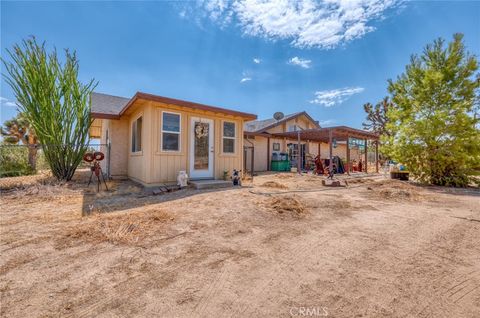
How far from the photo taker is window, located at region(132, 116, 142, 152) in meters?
7.33

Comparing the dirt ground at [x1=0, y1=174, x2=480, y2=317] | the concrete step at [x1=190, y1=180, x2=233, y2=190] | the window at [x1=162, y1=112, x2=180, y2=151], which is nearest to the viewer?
the dirt ground at [x1=0, y1=174, x2=480, y2=317]

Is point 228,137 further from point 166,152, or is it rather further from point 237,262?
point 237,262

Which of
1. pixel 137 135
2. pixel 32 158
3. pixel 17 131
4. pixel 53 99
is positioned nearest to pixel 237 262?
pixel 137 135

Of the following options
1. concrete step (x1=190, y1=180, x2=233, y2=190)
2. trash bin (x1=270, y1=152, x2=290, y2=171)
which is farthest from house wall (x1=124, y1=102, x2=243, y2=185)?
trash bin (x1=270, y1=152, x2=290, y2=171)

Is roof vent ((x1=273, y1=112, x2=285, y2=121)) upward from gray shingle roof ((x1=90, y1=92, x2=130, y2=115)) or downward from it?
upward

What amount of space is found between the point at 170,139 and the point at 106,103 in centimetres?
583

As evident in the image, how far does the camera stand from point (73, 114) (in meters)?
7.49

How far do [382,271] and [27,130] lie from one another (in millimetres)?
22405

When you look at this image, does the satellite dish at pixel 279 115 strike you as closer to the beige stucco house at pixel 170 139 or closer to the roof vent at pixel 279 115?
the roof vent at pixel 279 115

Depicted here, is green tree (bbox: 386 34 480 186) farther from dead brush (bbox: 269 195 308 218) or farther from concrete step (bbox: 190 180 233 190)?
concrete step (bbox: 190 180 233 190)

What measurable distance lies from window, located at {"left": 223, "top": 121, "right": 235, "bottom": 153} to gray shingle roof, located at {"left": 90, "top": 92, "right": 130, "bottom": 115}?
4.70 meters

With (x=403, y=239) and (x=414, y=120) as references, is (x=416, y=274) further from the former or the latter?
(x=414, y=120)

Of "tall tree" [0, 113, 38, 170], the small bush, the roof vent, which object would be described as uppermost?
the roof vent

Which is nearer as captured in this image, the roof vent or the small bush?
the small bush
